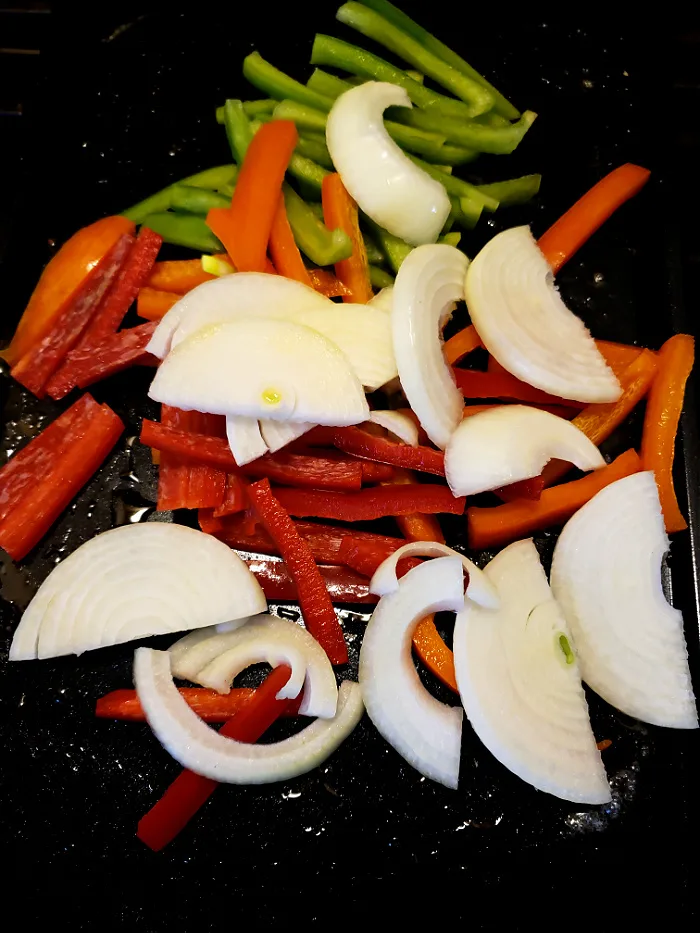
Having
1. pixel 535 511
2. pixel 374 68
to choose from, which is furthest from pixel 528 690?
pixel 374 68

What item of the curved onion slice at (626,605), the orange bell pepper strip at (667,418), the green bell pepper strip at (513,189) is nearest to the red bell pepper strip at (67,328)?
the green bell pepper strip at (513,189)

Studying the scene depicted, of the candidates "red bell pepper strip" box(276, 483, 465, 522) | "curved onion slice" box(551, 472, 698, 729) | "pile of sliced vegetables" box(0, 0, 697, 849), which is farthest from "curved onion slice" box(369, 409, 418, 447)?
"curved onion slice" box(551, 472, 698, 729)

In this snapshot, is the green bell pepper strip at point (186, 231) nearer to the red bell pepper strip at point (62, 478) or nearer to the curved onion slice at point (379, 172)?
the curved onion slice at point (379, 172)

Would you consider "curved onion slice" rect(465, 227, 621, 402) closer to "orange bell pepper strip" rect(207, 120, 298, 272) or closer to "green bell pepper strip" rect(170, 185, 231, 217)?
"orange bell pepper strip" rect(207, 120, 298, 272)

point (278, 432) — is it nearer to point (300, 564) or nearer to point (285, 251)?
point (300, 564)

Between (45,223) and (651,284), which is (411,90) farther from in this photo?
(45,223)
